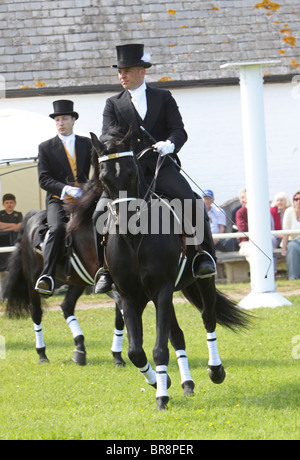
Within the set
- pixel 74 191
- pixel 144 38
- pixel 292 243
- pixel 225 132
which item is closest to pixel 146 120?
pixel 74 191

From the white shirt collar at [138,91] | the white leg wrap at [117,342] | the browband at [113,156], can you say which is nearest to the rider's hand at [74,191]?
the white leg wrap at [117,342]

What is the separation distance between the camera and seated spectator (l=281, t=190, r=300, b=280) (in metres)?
16.7

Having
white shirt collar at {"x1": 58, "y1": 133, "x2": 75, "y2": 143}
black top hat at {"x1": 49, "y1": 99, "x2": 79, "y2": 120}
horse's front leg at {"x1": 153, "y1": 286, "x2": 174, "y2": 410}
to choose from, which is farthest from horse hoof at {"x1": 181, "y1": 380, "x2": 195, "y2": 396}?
black top hat at {"x1": 49, "y1": 99, "x2": 79, "y2": 120}

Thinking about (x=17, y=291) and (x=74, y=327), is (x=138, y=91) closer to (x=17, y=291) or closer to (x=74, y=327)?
(x=74, y=327)

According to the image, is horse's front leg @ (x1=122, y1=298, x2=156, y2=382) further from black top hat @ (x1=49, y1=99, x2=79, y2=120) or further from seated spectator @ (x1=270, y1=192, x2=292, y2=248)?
seated spectator @ (x1=270, y1=192, x2=292, y2=248)

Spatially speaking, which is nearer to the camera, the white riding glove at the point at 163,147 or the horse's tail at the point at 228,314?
the white riding glove at the point at 163,147

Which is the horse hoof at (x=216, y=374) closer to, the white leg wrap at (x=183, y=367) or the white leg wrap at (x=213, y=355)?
the white leg wrap at (x=213, y=355)

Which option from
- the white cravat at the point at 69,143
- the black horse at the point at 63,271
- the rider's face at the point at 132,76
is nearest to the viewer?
the rider's face at the point at 132,76

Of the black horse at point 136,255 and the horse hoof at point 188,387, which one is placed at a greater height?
the black horse at point 136,255

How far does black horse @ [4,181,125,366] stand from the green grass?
1.27 ft

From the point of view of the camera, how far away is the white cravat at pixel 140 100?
7.83m

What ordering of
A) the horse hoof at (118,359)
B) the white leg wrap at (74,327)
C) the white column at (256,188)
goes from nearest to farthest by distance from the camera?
the horse hoof at (118,359), the white leg wrap at (74,327), the white column at (256,188)

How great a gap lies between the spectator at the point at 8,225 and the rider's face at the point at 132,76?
9.13 m
